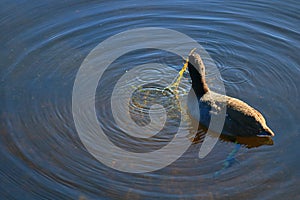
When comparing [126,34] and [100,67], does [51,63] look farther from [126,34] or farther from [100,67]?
[126,34]

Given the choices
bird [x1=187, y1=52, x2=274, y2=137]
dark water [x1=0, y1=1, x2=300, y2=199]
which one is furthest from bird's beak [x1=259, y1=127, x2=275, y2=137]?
dark water [x1=0, y1=1, x2=300, y2=199]

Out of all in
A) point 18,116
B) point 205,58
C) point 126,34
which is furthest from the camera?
point 126,34

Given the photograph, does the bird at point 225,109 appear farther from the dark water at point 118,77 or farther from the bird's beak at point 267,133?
the dark water at point 118,77

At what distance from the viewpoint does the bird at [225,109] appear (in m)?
8.22

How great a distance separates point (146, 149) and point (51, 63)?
3.35m

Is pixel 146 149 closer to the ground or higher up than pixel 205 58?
closer to the ground

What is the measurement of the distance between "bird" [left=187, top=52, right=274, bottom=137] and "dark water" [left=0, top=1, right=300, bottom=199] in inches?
13.2

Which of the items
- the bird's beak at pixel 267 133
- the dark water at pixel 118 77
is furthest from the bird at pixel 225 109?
the dark water at pixel 118 77

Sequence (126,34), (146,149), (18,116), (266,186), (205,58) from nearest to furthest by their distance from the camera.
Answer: (266,186) → (146,149) → (18,116) → (205,58) → (126,34)

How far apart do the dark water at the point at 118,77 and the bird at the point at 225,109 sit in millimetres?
336

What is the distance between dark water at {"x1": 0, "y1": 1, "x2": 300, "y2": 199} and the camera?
7.39 m

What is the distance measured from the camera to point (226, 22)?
37.7ft

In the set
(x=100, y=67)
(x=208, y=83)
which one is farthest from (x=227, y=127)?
(x=100, y=67)

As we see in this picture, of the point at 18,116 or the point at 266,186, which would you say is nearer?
the point at 266,186
